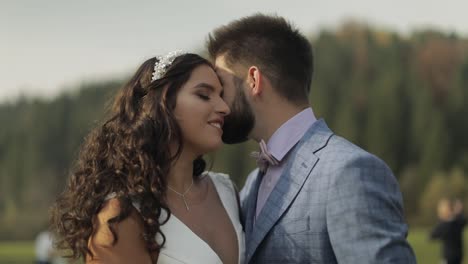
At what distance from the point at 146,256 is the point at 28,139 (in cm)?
6569

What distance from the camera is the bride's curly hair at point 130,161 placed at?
134 inches

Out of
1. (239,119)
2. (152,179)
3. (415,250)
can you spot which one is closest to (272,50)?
(239,119)

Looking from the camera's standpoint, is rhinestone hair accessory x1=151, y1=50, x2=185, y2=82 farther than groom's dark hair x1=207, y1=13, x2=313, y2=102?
No

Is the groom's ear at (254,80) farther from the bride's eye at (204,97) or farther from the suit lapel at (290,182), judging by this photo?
the suit lapel at (290,182)

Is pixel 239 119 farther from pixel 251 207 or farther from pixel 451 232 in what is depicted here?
pixel 451 232

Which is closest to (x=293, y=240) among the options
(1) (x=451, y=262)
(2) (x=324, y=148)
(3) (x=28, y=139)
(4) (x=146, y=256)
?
(2) (x=324, y=148)

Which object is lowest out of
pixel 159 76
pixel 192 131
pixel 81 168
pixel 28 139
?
pixel 28 139

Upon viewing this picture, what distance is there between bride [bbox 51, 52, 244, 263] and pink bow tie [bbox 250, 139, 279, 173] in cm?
23

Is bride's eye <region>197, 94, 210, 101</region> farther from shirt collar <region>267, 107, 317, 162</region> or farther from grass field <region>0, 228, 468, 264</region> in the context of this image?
grass field <region>0, 228, 468, 264</region>

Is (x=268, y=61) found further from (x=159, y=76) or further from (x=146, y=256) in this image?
(x=146, y=256)

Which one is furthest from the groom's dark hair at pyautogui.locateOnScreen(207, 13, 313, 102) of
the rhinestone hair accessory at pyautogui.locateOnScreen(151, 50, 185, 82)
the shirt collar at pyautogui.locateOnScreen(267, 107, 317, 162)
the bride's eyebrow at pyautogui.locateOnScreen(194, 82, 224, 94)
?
the rhinestone hair accessory at pyautogui.locateOnScreen(151, 50, 185, 82)

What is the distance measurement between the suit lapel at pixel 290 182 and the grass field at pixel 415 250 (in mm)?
11372

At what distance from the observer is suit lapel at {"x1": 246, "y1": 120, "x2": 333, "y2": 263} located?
11.5ft

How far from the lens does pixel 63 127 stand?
221 ft
